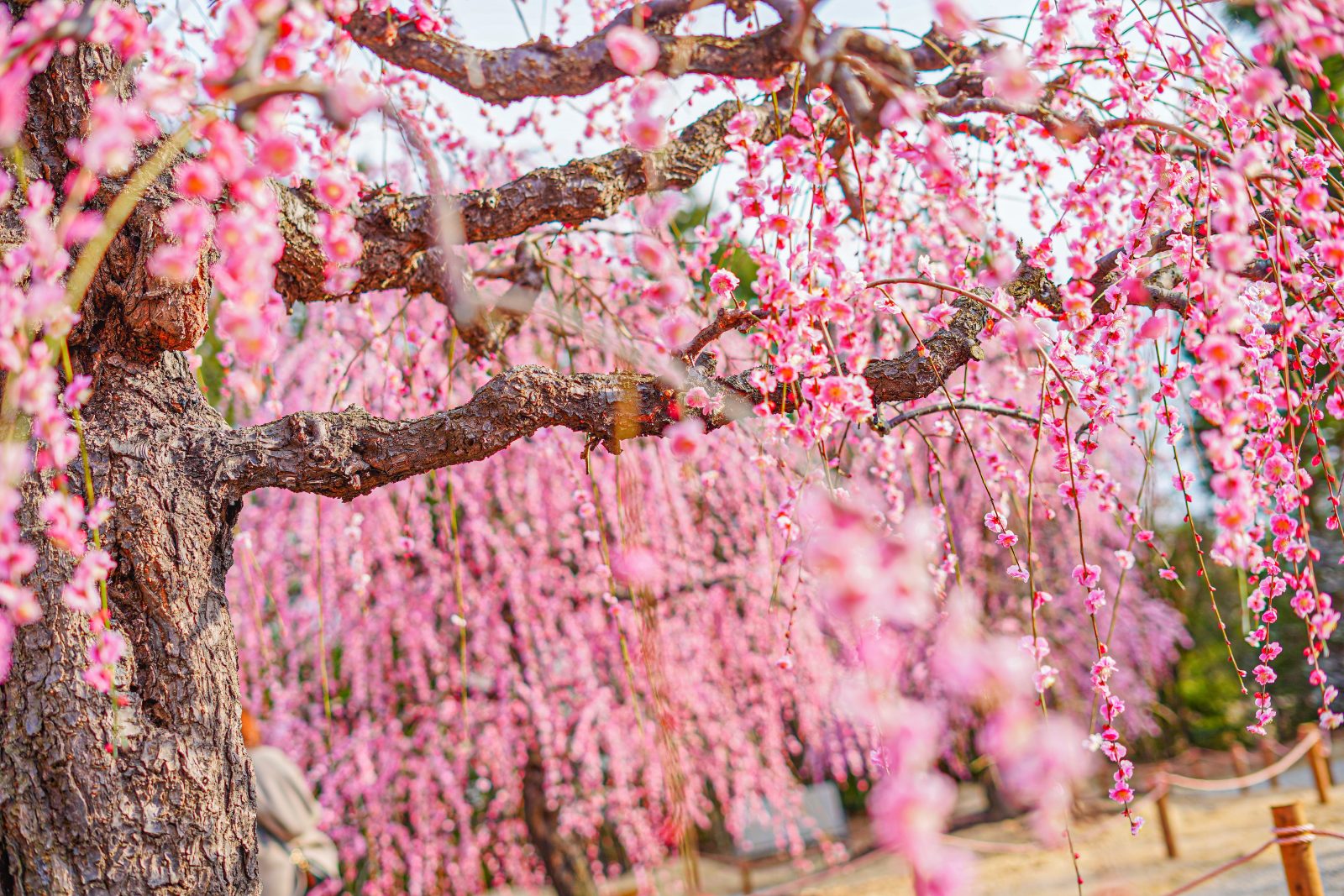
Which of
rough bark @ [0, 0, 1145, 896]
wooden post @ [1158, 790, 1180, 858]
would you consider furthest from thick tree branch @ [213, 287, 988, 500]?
wooden post @ [1158, 790, 1180, 858]

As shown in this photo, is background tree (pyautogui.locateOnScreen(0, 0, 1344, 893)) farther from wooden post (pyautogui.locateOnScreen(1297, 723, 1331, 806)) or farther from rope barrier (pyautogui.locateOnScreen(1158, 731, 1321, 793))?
wooden post (pyautogui.locateOnScreen(1297, 723, 1331, 806))

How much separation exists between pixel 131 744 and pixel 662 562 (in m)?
3.59

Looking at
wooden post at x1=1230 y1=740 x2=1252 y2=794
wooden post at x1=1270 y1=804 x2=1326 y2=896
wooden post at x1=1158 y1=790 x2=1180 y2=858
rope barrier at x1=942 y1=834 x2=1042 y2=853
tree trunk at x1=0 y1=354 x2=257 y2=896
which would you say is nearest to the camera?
tree trunk at x1=0 y1=354 x2=257 y2=896

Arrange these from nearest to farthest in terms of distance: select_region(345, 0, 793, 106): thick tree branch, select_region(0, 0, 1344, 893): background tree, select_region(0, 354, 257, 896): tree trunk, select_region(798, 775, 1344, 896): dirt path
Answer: select_region(0, 0, 1344, 893): background tree
select_region(0, 354, 257, 896): tree trunk
select_region(345, 0, 793, 106): thick tree branch
select_region(798, 775, 1344, 896): dirt path

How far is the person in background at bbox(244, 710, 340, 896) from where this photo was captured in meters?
3.03

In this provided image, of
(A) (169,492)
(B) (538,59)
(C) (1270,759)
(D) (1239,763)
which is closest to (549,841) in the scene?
(A) (169,492)

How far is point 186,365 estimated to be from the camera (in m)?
1.86

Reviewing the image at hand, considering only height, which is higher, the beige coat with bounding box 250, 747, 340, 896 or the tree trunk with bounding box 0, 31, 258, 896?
the tree trunk with bounding box 0, 31, 258, 896

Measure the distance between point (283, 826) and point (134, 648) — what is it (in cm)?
177

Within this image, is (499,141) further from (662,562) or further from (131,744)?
(131,744)

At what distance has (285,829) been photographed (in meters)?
3.10

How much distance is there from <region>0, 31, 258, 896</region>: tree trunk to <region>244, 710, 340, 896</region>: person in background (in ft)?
4.80

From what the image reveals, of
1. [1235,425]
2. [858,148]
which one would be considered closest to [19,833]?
[1235,425]

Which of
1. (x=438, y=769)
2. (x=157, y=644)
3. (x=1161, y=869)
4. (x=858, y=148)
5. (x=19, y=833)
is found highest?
(x=858, y=148)
